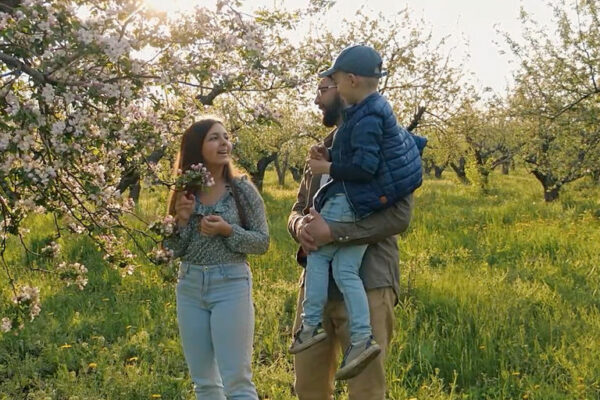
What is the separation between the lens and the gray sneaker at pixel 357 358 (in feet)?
9.67

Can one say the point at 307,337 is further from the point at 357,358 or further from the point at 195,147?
the point at 195,147

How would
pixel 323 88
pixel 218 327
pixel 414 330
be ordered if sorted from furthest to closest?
pixel 414 330 < pixel 218 327 < pixel 323 88

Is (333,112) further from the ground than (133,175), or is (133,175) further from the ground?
(333,112)

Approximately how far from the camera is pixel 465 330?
5.75m

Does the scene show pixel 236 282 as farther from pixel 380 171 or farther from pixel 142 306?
pixel 142 306

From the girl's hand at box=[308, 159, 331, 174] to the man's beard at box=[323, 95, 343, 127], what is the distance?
0.28 meters

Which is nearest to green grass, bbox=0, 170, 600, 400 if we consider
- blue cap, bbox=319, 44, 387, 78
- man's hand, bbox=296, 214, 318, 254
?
man's hand, bbox=296, 214, 318, 254

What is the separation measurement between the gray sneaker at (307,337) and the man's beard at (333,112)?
Answer: 3.84 feet

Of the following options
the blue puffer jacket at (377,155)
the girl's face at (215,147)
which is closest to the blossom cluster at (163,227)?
the girl's face at (215,147)

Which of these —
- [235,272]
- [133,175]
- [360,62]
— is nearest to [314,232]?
[235,272]

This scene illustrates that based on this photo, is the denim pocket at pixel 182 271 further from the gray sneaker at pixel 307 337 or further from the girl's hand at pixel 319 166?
the girl's hand at pixel 319 166

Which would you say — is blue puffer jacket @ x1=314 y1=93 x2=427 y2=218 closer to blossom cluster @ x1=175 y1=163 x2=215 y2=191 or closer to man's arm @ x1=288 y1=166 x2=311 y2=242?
man's arm @ x1=288 y1=166 x2=311 y2=242

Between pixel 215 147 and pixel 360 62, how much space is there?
1.07m

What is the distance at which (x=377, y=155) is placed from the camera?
10.2ft
